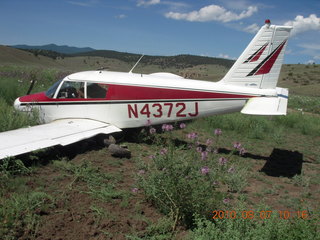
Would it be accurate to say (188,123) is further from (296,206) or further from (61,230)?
(61,230)

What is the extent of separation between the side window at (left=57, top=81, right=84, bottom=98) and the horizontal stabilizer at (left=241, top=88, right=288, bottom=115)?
433 centimetres

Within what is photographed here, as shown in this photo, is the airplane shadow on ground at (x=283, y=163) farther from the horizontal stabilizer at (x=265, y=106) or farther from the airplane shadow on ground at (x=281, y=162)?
the horizontal stabilizer at (x=265, y=106)

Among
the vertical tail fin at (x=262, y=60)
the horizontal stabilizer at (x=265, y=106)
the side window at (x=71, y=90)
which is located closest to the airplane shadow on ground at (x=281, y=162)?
the horizontal stabilizer at (x=265, y=106)

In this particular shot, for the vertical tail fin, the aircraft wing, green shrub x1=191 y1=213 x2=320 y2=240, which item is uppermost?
the vertical tail fin

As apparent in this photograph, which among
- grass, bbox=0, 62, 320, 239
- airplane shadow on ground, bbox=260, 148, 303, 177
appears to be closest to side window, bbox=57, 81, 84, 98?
grass, bbox=0, 62, 320, 239

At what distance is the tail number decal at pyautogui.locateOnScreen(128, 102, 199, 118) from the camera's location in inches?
303

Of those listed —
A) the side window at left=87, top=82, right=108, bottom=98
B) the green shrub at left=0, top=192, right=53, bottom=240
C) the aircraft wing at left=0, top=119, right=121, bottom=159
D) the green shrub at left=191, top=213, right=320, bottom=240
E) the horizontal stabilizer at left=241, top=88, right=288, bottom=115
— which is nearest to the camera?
the green shrub at left=191, top=213, right=320, bottom=240

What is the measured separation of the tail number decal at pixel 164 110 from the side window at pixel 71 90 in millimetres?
1443

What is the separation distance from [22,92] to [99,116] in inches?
208

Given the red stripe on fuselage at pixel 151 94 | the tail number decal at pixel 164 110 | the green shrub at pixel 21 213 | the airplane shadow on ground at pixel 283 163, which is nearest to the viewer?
the green shrub at pixel 21 213

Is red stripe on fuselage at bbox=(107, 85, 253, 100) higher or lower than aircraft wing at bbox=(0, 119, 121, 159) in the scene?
higher

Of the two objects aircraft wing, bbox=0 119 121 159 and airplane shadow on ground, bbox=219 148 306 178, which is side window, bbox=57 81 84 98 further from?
airplane shadow on ground, bbox=219 148 306 178

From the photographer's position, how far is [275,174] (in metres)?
6.77

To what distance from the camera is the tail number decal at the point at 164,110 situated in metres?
7.69
